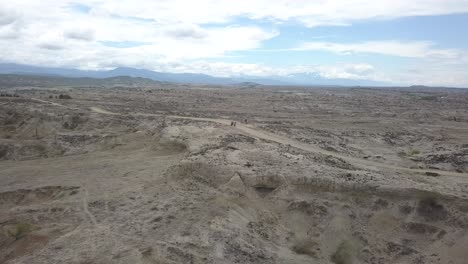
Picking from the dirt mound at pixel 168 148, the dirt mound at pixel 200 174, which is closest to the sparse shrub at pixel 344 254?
the dirt mound at pixel 200 174

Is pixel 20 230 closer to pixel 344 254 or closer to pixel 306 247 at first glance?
pixel 306 247

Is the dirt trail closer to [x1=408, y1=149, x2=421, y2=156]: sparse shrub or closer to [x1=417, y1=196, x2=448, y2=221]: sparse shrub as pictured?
[x1=417, y1=196, x2=448, y2=221]: sparse shrub

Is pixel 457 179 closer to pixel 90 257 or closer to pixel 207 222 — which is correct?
pixel 207 222

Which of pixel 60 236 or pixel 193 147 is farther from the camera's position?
pixel 193 147

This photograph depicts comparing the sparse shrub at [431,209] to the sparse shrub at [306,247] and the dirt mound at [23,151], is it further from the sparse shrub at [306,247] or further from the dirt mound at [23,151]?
the dirt mound at [23,151]

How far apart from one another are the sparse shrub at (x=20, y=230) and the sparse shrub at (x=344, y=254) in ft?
40.1

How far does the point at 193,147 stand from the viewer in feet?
95.2

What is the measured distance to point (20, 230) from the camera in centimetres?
1845

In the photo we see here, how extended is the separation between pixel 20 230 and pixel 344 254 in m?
13.1

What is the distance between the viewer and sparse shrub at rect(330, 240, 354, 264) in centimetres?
1847

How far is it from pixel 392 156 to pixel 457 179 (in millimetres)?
10412

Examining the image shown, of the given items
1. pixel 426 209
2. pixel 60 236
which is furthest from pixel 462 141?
pixel 60 236

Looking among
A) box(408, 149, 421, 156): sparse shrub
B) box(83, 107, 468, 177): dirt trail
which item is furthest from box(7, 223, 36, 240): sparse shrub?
box(408, 149, 421, 156): sparse shrub

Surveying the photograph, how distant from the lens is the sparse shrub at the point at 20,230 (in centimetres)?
1814
